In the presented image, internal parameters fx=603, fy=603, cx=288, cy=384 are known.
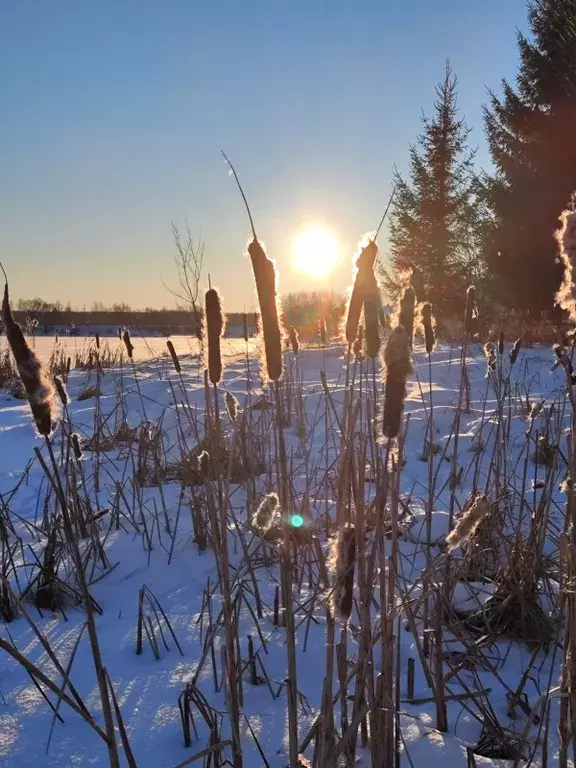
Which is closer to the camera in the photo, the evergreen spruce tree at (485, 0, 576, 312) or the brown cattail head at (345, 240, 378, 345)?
the brown cattail head at (345, 240, 378, 345)

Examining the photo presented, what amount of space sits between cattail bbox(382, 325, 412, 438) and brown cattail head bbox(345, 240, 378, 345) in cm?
24

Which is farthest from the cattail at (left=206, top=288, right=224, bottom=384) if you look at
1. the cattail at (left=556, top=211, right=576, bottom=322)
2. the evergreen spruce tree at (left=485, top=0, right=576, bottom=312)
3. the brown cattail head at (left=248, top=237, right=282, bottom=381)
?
the evergreen spruce tree at (left=485, top=0, right=576, bottom=312)

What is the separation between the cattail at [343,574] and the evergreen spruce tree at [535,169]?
14.5m

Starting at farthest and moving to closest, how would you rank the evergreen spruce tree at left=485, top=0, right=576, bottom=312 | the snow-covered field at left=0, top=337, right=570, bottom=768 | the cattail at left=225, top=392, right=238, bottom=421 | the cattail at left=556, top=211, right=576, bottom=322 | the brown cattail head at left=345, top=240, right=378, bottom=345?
the evergreen spruce tree at left=485, top=0, right=576, bottom=312
the cattail at left=225, top=392, right=238, bottom=421
the snow-covered field at left=0, top=337, right=570, bottom=768
the brown cattail head at left=345, top=240, right=378, bottom=345
the cattail at left=556, top=211, right=576, bottom=322

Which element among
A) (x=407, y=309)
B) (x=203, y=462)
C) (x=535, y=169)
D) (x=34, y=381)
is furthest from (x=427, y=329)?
(x=535, y=169)

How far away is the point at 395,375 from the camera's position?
3.16 ft

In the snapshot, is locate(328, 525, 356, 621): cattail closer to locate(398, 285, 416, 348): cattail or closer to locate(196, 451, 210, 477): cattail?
locate(398, 285, 416, 348): cattail

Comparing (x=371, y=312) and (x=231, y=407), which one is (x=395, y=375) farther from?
(x=231, y=407)

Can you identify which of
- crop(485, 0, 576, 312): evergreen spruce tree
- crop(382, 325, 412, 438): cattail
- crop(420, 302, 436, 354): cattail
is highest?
crop(485, 0, 576, 312): evergreen spruce tree

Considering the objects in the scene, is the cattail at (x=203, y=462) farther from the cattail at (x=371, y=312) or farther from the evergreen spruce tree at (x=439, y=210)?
A: the evergreen spruce tree at (x=439, y=210)

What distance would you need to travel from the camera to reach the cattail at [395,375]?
3.14ft

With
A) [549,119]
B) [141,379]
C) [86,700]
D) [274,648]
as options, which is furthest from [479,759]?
[549,119]

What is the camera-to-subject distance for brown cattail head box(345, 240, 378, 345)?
1.18 m

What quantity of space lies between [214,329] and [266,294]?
0.91 ft
